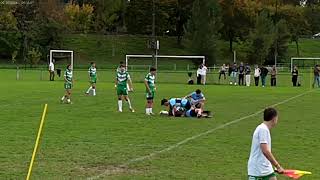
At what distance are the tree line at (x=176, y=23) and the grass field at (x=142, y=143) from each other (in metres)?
63.0

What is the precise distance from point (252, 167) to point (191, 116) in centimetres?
1519

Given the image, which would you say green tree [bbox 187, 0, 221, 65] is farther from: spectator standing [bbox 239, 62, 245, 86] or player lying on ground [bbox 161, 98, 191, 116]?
player lying on ground [bbox 161, 98, 191, 116]

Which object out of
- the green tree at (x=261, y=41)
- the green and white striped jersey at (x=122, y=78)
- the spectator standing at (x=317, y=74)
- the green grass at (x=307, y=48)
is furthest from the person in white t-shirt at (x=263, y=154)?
the green grass at (x=307, y=48)

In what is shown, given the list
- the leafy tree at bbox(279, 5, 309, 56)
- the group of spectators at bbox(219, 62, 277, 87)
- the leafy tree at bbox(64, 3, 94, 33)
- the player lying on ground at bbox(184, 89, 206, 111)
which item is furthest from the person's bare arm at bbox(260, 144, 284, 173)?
the leafy tree at bbox(279, 5, 309, 56)

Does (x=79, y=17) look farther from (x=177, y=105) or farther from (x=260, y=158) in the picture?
(x=260, y=158)

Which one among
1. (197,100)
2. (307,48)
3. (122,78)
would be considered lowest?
(197,100)

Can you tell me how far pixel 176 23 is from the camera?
363ft

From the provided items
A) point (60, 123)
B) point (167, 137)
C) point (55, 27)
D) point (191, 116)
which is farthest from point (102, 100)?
point (55, 27)

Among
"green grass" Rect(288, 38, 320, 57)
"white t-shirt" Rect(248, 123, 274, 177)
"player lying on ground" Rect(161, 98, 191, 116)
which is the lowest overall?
"player lying on ground" Rect(161, 98, 191, 116)

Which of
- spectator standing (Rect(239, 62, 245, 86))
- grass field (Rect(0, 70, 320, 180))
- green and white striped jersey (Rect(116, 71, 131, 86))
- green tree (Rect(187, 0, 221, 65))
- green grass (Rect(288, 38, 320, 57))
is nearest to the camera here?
grass field (Rect(0, 70, 320, 180))

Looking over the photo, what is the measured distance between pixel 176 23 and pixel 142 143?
9611 centimetres

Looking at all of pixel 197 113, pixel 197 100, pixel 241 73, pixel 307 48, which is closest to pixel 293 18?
pixel 307 48

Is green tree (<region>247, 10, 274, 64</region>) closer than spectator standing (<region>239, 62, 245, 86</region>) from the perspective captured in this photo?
No

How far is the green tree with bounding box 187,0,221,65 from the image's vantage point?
89.5 meters
